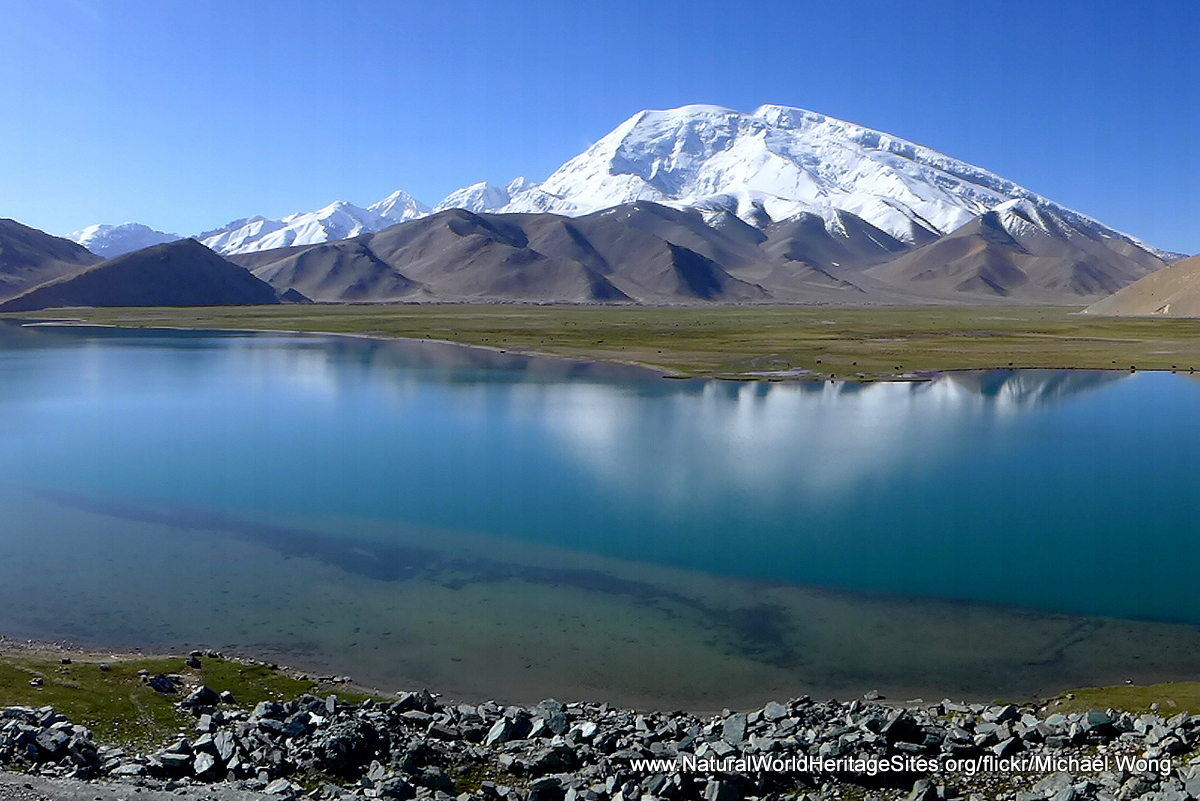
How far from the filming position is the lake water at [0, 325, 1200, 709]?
1631cm

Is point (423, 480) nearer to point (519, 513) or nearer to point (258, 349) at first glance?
point (519, 513)

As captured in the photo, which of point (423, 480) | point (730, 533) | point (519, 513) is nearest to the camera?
point (730, 533)

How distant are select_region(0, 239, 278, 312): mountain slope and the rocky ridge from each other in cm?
17299

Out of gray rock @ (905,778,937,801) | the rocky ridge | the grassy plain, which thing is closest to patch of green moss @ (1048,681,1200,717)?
the rocky ridge

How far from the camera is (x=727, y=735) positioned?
38.0 ft

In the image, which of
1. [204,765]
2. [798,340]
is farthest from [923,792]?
[798,340]

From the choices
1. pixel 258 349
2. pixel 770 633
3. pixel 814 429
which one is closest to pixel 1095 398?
pixel 814 429

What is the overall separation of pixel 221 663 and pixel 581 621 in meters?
6.57

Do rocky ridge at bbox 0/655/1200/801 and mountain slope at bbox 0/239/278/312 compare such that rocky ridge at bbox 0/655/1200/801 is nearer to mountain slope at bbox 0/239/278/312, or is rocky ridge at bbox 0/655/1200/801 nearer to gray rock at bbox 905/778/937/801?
gray rock at bbox 905/778/937/801

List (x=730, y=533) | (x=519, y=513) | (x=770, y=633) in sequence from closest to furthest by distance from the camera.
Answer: (x=770, y=633) < (x=730, y=533) < (x=519, y=513)

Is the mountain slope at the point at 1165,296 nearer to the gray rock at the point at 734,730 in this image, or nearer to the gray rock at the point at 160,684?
the gray rock at the point at 734,730

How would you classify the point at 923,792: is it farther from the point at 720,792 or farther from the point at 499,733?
the point at 499,733

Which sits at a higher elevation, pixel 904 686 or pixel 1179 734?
pixel 1179 734

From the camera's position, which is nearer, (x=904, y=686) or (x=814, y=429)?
(x=904, y=686)
